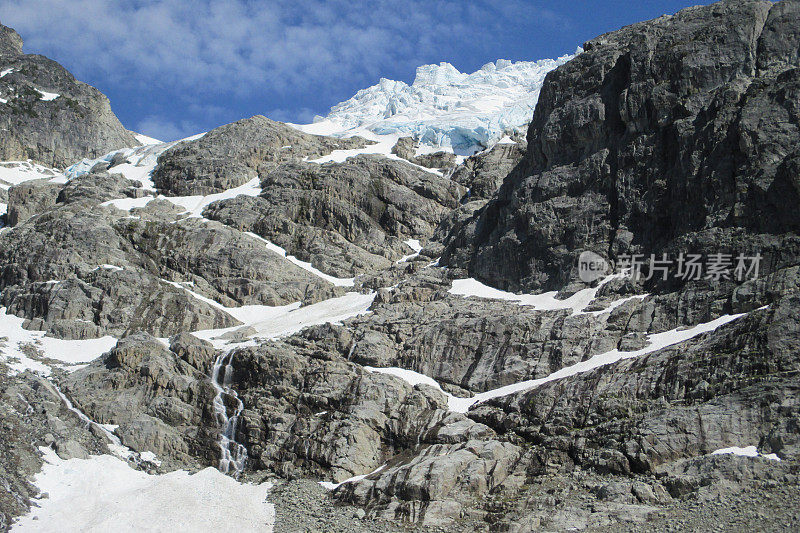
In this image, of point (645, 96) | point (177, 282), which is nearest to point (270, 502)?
point (177, 282)

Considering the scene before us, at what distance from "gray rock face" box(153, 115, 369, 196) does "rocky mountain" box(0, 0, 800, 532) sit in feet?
43.1

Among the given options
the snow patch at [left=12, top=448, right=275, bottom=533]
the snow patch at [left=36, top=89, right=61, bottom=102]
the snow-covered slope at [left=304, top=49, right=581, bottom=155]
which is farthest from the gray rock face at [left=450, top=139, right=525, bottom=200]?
the snow patch at [left=36, top=89, right=61, bottom=102]

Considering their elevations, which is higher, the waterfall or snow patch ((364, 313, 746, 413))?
snow patch ((364, 313, 746, 413))

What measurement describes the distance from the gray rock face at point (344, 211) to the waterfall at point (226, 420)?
108ft

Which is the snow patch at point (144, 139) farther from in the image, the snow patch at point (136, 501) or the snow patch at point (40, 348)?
the snow patch at point (136, 501)

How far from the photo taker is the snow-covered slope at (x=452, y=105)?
131500 mm

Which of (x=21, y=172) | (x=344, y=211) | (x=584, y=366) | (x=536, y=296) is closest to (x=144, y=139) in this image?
(x=21, y=172)

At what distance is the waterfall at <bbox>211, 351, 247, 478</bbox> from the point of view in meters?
50.9

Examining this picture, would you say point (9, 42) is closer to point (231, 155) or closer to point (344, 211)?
point (231, 155)

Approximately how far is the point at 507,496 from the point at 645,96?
4273cm

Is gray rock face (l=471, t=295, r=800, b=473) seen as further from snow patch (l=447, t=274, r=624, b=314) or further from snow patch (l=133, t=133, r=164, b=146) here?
snow patch (l=133, t=133, r=164, b=146)

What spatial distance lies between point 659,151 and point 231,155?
2768 inches

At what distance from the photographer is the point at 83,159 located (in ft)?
455

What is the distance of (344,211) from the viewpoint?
9894 cm
